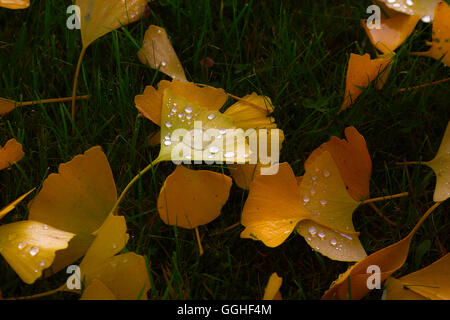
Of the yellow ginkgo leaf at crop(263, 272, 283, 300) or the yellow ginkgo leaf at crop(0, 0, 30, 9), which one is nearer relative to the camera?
the yellow ginkgo leaf at crop(263, 272, 283, 300)

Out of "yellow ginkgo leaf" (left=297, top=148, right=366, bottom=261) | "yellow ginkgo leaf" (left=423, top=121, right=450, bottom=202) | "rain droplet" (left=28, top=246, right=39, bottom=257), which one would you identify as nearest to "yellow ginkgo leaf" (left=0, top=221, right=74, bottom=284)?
"rain droplet" (left=28, top=246, right=39, bottom=257)

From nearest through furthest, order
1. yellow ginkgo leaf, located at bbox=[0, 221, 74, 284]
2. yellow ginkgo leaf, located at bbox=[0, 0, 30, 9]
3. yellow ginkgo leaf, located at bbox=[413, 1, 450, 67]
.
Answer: yellow ginkgo leaf, located at bbox=[0, 221, 74, 284] → yellow ginkgo leaf, located at bbox=[0, 0, 30, 9] → yellow ginkgo leaf, located at bbox=[413, 1, 450, 67]

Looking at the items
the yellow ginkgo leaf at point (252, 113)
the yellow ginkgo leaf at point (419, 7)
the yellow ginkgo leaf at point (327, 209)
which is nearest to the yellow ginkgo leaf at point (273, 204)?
the yellow ginkgo leaf at point (327, 209)

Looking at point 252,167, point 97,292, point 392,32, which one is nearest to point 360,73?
point 392,32

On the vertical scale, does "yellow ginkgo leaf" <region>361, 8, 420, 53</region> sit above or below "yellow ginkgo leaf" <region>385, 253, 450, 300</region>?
above

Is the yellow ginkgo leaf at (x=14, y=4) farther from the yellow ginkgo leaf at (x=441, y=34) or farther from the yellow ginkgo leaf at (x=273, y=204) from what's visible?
the yellow ginkgo leaf at (x=441, y=34)

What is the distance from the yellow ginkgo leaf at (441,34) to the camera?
3.40 ft

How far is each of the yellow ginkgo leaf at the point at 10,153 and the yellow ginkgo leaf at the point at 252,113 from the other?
35 cm

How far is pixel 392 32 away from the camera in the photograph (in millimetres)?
1112

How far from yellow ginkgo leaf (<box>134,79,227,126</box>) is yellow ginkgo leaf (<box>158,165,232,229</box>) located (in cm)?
14

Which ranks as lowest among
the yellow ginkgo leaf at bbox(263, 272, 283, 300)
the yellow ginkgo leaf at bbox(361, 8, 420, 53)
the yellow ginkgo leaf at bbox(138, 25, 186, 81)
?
the yellow ginkgo leaf at bbox(263, 272, 283, 300)

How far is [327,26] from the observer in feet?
4.06

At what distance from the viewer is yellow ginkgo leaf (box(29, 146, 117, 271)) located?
806mm

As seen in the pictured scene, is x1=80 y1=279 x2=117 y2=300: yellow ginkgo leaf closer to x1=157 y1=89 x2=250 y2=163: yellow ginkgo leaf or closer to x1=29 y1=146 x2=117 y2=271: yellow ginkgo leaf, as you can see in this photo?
x1=29 y1=146 x2=117 y2=271: yellow ginkgo leaf
